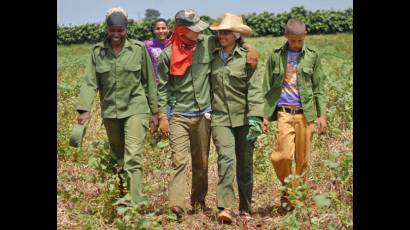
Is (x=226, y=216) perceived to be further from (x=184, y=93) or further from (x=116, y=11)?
(x=116, y=11)

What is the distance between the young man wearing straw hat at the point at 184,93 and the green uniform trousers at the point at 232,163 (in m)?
0.23

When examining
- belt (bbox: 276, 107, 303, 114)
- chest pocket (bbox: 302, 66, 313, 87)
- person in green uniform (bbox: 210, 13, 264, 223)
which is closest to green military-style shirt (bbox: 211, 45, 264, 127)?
person in green uniform (bbox: 210, 13, 264, 223)

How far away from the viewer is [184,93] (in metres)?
6.29

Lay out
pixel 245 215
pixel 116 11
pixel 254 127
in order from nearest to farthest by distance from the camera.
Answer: pixel 116 11, pixel 254 127, pixel 245 215

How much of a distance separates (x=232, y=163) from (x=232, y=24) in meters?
1.30

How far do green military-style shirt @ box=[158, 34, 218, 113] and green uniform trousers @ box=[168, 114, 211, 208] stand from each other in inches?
5.3

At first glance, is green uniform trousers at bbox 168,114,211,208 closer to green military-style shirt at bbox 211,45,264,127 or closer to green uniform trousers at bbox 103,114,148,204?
green military-style shirt at bbox 211,45,264,127

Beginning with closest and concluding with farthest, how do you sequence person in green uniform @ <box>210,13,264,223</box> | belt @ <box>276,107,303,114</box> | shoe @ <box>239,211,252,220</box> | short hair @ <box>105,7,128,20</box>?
short hair @ <box>105,7,128,20</box> → person in green uniform @ <box>210,13,264,223</box> → shoe @ <box>239,211,252,220</box> → belt @ <box>276,107,303,114</box>

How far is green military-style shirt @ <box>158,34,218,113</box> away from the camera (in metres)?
6.27

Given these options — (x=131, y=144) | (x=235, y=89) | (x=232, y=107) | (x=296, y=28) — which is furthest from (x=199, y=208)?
(x=296, y=28)
